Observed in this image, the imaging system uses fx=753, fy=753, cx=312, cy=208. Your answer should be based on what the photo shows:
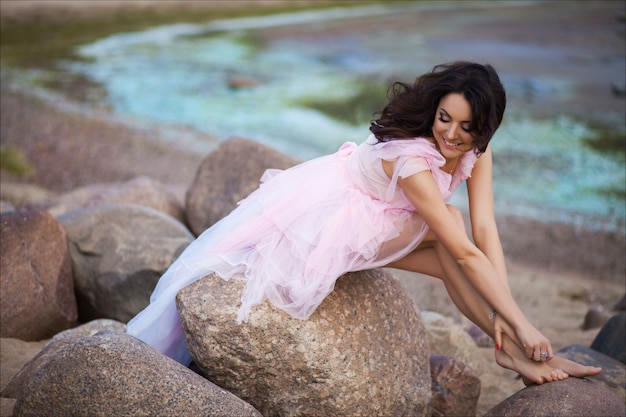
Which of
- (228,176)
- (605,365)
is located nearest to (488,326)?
(605,365)

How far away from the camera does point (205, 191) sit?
20.4ft

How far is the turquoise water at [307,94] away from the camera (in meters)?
9.92

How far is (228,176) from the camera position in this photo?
6.12 metres

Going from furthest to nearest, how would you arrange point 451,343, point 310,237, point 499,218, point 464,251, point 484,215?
point 499,218 → point 451,343 → point 484,215 → point 310,237 → point 464,251

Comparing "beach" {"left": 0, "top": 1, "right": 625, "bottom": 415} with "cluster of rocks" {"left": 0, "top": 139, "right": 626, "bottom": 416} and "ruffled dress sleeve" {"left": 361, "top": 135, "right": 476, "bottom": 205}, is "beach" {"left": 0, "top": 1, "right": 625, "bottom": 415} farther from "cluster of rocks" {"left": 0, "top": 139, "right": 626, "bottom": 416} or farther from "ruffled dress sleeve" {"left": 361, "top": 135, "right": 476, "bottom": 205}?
"ruffled dress sleeve" {"left": 361, "top": 135, "right": 476, "bottom": 205}

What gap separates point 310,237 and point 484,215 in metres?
0.94

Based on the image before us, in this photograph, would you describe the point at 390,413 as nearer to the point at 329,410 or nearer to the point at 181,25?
the point at 329,410

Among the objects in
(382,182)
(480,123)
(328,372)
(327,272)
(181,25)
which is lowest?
(181,25)

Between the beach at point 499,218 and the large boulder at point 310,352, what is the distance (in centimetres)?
117

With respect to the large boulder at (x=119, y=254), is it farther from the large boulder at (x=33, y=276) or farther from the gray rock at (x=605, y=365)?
the gray rock at (x=605, y=365)

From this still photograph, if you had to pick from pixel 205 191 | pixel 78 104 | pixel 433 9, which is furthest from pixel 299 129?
pixel 433 9

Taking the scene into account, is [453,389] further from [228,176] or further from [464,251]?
[228,176]

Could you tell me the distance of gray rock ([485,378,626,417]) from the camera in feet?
11.7

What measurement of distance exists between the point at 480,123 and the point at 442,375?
1610 millimetres
